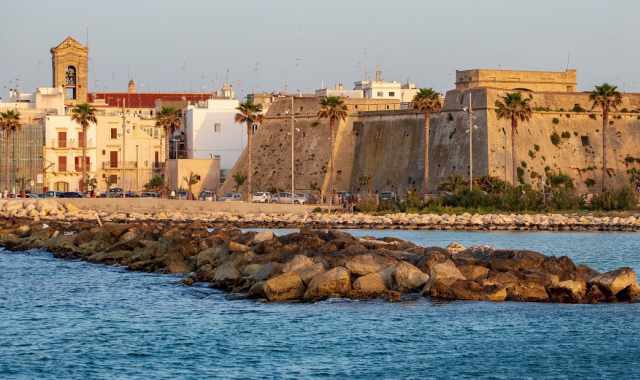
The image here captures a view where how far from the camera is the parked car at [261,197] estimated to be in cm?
7594

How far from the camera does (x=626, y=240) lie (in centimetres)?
5234

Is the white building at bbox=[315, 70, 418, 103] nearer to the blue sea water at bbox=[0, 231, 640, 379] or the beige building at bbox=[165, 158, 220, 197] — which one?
the beige building at bbox=[165, 158, 220, 197]

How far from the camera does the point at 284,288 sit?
29156 mm

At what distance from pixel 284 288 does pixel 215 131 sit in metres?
59.3

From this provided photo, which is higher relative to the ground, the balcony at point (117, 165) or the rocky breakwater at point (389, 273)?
the balcony at point (117, 165)

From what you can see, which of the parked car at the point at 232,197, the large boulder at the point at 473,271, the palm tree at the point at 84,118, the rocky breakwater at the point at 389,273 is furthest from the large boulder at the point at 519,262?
the parked car at the point at 232,197

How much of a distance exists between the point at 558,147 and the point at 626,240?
24.9 m

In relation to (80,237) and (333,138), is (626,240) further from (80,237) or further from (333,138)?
(333,138)

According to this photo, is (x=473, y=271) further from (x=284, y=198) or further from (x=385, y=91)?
(x=385, y=91)

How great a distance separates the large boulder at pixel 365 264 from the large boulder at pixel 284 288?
1.22m

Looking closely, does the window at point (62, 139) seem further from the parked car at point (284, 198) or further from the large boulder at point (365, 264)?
the large boulder at point (365, 264)

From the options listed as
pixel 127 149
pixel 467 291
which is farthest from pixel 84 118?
pixel 467 291

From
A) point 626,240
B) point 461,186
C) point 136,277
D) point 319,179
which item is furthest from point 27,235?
point 319,179

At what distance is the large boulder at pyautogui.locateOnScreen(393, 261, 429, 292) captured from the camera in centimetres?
2950
